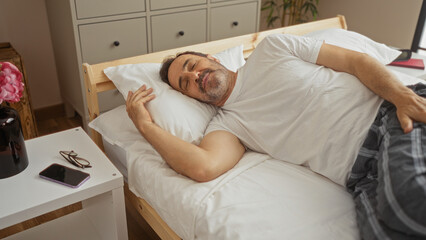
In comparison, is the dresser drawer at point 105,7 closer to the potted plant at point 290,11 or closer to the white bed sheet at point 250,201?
the white bed sheet at point 250,201

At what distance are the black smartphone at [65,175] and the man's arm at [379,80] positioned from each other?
3.31 ft

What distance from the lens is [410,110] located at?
1181mm

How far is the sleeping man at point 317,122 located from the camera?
39.5 inches

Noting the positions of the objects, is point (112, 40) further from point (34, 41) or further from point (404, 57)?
point (404, 57)

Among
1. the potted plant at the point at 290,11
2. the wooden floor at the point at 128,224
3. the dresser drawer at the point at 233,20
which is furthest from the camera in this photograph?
the potted plant at the point at 290,11

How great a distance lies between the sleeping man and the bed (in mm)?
47

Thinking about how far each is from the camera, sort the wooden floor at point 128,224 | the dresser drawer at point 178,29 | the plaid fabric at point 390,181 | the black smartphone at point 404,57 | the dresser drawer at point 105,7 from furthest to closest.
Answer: the dresser drawer at point 178,29 < the black smartphone at point 404,57 < the dresser drawer at point 105,7 < the wooden floor at point 128,224 < the plaid fabric at point 390,181

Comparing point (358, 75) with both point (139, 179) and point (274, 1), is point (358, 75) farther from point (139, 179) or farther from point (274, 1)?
point (274, 1)

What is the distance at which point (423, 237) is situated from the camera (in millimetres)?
889

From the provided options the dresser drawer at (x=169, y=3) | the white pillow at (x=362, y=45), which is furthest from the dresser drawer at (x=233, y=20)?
the white pillow at (x=362, y=45)

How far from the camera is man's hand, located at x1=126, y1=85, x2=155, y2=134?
140 centimetres

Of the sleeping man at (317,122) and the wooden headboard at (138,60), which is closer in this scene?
the sleeping man at (317,122)

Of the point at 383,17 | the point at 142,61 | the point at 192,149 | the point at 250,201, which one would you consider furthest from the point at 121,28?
the point at 383,17

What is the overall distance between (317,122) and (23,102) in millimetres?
1719
